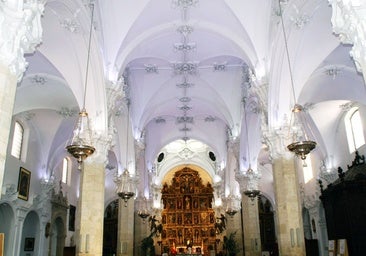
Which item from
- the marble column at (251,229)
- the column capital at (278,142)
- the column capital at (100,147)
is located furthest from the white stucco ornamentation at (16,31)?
the marble column at (251,229)

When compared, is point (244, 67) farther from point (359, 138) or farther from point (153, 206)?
point (153, 206)

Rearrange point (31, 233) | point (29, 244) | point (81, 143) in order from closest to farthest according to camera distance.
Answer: point (81, 143)
point (29, 244)
point (31, 233)

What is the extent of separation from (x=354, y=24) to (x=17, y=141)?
620 inches

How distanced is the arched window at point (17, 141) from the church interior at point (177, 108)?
0.30 ft

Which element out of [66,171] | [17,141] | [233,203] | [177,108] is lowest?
[233,203]

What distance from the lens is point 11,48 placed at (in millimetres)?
5488

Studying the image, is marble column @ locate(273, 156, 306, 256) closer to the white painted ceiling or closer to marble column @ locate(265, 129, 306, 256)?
marble column @ locate(265, 129, 306, 256)

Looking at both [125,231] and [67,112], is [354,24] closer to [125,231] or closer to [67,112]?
[67,112]

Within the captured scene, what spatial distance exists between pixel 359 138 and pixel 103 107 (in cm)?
1122

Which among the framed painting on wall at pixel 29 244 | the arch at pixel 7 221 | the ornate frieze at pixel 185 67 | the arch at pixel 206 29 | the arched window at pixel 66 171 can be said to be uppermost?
the ornate frieze at pixel 185 67

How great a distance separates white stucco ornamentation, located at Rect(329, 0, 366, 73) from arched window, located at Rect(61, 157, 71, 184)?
65.5 feet

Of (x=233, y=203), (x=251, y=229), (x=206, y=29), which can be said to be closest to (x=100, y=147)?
(x=206, y=29)

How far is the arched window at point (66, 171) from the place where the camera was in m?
22.9

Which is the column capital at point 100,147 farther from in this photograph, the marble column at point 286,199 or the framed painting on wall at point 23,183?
the framed painting on wall at point 23,183
